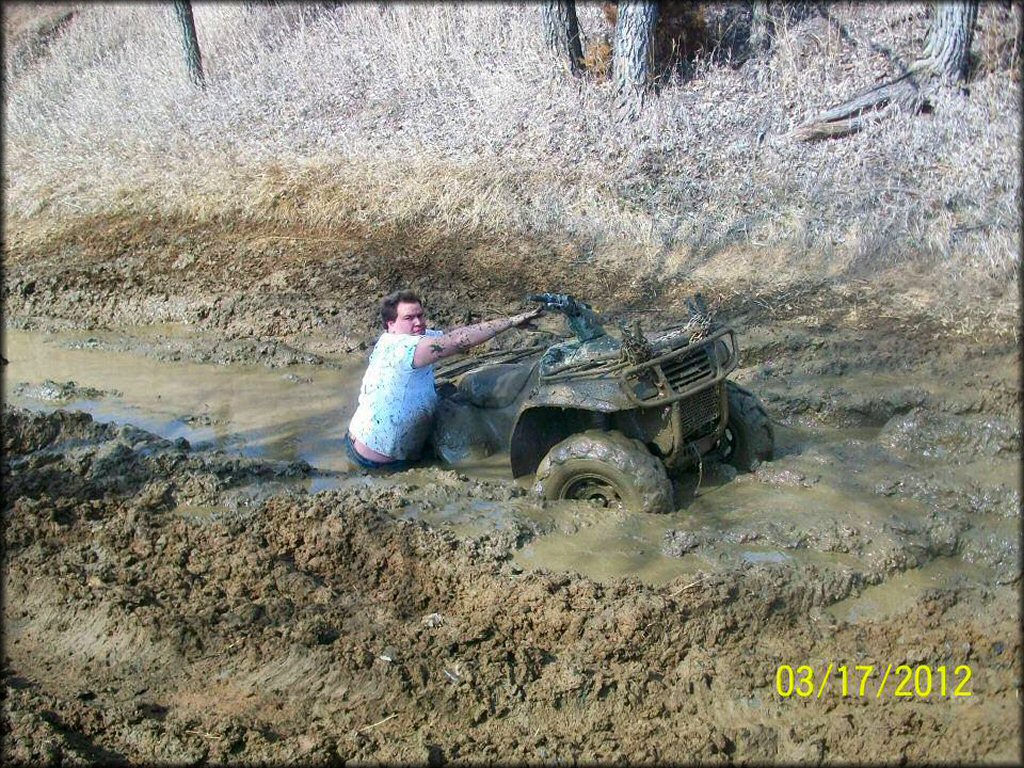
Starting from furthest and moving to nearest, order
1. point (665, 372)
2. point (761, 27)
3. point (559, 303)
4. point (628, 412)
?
point (761, 27) → point (628, 412) → point (559, 303) → point (665, 372)

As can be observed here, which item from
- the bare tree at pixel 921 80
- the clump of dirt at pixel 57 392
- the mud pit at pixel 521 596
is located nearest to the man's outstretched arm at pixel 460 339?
the mud pit at pixel 521 596

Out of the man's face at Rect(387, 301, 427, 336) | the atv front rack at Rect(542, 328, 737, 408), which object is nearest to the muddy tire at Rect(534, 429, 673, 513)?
the atv front rack at Rect(542, 328, 737, 408)

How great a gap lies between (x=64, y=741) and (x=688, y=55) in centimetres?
1188

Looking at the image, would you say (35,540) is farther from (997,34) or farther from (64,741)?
(997,34)

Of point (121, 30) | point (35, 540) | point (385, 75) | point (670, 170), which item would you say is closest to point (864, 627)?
point (35, 540)

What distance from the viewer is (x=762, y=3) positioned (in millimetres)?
13508

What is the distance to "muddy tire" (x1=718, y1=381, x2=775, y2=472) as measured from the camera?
5930 mm

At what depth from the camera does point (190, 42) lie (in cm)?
1734

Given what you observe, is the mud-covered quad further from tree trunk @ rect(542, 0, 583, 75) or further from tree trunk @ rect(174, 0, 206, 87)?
tree trunk @ rect(174, 0, 206, 87)

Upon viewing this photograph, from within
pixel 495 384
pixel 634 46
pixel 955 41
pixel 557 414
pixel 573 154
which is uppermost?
pixel 634 46

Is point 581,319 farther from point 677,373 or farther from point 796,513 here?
point 796,513

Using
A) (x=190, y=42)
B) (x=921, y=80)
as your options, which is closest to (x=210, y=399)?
(x=921, y=80)

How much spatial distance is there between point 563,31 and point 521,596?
10685 mm

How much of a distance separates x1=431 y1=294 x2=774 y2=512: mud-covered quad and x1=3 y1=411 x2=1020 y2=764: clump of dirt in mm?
458
